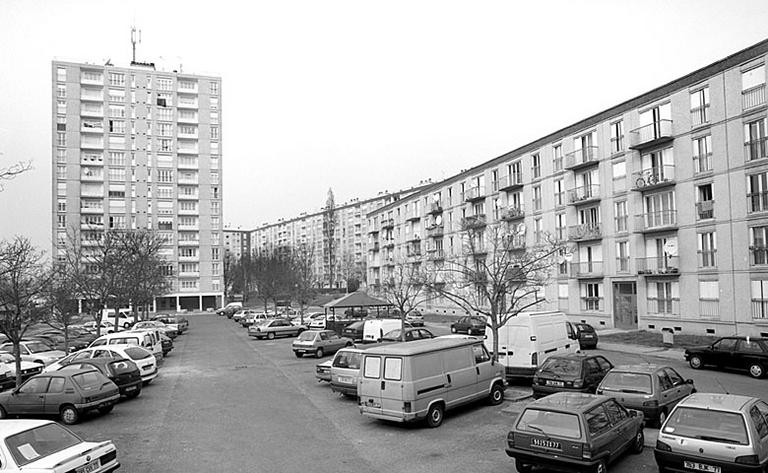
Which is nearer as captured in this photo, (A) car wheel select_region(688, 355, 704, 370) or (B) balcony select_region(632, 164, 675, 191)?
(A) car wheel select_region(688, 355, 704, 370)

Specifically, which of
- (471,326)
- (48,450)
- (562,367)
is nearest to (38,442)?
(48,450)

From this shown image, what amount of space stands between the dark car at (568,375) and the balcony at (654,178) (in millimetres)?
22320

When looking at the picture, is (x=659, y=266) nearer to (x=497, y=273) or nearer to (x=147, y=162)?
(x=497, y=273)

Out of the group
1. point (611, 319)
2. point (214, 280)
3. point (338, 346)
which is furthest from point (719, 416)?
point (214, 280)

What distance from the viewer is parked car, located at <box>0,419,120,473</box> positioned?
8.12m

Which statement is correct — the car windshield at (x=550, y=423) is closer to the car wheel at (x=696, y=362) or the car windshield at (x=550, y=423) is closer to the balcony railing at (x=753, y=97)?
the car wheel at (x=696, y=362)

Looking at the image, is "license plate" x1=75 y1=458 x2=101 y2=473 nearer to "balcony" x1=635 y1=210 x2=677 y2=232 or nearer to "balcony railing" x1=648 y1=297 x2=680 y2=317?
"balcony railing" x1=648 y1=297 x2=680 y2=317

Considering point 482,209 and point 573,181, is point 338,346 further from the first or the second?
point 482,209

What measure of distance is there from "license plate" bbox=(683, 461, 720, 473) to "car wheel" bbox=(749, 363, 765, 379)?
14870 mm

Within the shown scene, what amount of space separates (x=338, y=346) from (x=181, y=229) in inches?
2912

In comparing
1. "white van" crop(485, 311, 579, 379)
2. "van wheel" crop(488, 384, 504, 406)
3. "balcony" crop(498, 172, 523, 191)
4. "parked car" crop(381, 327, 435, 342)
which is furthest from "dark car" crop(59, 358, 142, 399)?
"balcony" crop(498, 172, 523, 191)

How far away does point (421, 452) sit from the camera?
1137 centimetres

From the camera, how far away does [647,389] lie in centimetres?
1275

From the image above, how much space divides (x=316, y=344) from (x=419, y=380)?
15.7m
